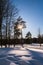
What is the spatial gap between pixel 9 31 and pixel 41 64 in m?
22.8

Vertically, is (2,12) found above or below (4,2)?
below

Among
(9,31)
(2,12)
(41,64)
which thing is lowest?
(41,64)

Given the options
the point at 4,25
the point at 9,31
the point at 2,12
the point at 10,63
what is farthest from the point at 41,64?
the point at 9,31

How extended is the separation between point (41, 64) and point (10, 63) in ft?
4.86

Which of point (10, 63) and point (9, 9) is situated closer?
point (10, 63)

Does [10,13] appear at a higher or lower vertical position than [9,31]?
higher

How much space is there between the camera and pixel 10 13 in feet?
83.3

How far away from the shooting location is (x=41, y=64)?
720 cm

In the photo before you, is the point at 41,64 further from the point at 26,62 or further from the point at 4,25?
the point at 4,25

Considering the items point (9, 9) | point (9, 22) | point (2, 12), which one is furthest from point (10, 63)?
point (9, 22)

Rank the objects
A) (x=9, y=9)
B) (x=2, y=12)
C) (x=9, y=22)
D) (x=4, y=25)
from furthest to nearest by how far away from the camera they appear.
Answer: (x=9, y=22) → (x=4, y=25) → (x=9, y=9) → (x=2, y=12)

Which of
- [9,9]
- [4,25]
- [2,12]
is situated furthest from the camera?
[4,25]

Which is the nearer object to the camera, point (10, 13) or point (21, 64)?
point (21, 64)

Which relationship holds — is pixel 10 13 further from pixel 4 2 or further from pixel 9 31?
pixel 9 31
